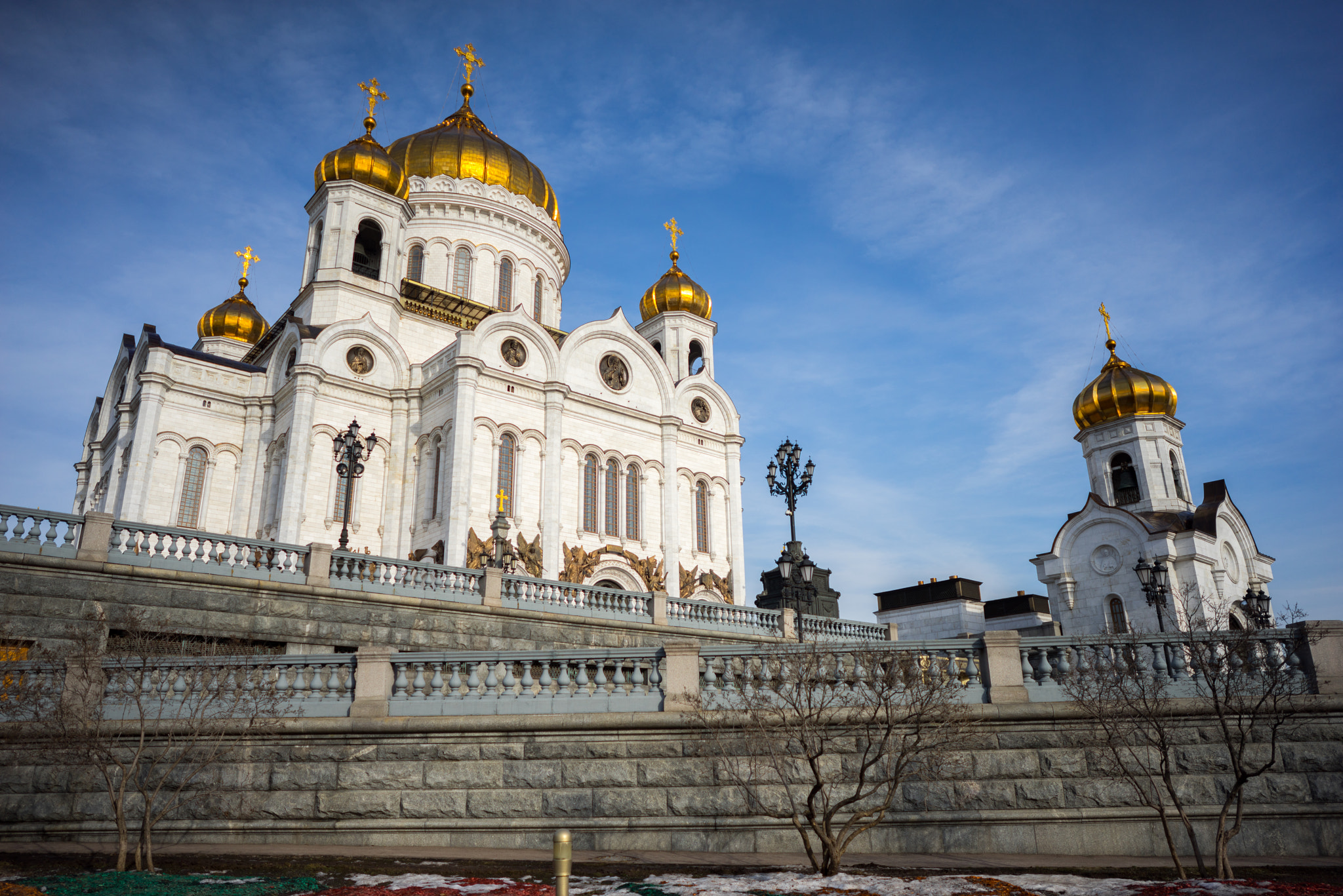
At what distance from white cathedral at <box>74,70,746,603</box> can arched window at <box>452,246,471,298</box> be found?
0.25ft

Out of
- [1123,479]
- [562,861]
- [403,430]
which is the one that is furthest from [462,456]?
[1123,479]

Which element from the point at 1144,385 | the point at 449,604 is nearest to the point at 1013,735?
the point at 449,604

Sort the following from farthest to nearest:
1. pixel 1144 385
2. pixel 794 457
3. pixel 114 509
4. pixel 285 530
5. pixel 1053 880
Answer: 1. pixel 1144 385
2. pixel 114 509
3. pixel 285 530
4. pixel 794 457
5. pixel 1053 880

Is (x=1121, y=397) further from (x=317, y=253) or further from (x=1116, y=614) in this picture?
(x=317, y=253)

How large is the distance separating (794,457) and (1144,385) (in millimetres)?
24870

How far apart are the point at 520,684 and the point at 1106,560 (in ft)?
104

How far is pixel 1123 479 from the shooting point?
39062 millimetres

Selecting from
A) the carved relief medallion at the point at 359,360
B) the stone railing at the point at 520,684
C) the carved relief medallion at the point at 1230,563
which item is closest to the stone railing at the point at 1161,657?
the stone railing at the point at 520,684

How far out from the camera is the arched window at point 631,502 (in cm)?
3291

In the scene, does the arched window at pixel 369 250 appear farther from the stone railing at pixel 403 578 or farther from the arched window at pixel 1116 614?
the arched window at pixel 1116 614

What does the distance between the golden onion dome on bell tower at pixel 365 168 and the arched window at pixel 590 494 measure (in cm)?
1296

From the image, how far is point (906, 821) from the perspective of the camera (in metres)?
10.3

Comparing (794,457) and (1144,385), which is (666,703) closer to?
(794,457)

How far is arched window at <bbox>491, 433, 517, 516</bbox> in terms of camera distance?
29.6 m
